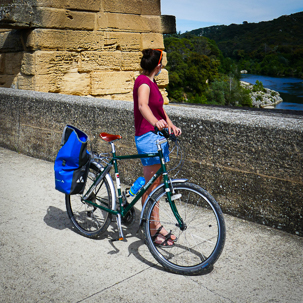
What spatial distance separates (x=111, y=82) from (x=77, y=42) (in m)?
1.22

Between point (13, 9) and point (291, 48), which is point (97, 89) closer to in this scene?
point (13, 9)

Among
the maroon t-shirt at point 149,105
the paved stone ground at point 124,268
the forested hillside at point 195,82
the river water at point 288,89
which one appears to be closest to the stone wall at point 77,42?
Result: the paved stone ground at point 124,268

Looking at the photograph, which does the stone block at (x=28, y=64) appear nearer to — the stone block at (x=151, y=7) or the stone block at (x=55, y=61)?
the stone block at (x=55, y=61)

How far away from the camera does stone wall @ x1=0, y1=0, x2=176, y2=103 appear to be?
7.47 metres

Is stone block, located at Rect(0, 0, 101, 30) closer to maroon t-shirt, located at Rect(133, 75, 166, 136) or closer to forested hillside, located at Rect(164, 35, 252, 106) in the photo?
maroon t-shirt, located at Rect(133, 75, 166, 136)

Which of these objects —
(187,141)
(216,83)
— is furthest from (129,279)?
(216,83)

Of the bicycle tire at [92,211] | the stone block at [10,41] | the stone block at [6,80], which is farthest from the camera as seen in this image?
the stone block at [6,80]

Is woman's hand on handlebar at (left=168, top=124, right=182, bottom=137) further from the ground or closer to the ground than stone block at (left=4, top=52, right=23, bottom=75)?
closer to the ground

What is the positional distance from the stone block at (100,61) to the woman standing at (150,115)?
5.48 metres

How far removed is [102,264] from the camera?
9.78 ft

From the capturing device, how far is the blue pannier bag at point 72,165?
3176mm

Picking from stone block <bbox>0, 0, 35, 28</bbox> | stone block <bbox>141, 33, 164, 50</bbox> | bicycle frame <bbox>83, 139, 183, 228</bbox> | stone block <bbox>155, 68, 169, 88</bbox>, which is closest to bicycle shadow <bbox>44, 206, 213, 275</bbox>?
bicycle frame <bbox>83, 139, 183, 228</bbox>

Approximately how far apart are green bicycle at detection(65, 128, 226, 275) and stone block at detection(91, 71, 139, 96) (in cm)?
525

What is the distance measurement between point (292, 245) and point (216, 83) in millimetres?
76399
